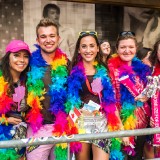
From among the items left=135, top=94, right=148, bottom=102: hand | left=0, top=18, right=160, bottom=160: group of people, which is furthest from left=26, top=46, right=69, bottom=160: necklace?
left=135, top=94, right=148, bottom=102: hand

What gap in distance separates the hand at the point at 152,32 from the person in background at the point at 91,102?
14.5ft

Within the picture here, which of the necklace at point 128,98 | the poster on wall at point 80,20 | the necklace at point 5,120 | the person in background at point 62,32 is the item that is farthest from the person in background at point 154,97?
the person in background at point 62,32

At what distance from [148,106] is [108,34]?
12.6 feet

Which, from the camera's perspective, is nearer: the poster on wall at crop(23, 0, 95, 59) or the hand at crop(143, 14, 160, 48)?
the poster on wall at crop(23, 0, 95, 59)

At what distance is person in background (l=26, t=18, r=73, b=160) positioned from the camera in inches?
105

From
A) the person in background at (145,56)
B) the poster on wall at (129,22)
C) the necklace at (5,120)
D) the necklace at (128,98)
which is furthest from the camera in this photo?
the poster on wall at (129,22)

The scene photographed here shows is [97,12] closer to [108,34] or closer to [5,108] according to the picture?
[108,34]

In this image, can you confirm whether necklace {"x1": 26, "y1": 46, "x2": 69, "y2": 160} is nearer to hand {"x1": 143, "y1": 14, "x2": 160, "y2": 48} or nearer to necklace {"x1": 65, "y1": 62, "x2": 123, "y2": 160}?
necklace {"x1": 65, "y1": 62, "x2": 123, "y2": 160}

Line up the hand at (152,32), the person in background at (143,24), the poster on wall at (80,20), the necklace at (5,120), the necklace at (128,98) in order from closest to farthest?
the necklace at (5,120) → the necklace at (128,98) → the poster on wall at (80,20) → the person in background at (143,24) → the hand at (152,32)

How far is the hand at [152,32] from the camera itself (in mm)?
7074

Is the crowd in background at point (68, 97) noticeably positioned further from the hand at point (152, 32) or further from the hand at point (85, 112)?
the hand at point (152, 32)

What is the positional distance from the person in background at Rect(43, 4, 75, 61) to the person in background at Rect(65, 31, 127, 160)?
3192mm

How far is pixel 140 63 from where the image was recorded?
3104mm

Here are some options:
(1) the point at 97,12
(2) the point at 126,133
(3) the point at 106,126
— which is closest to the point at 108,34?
(1) the point at 97,12
